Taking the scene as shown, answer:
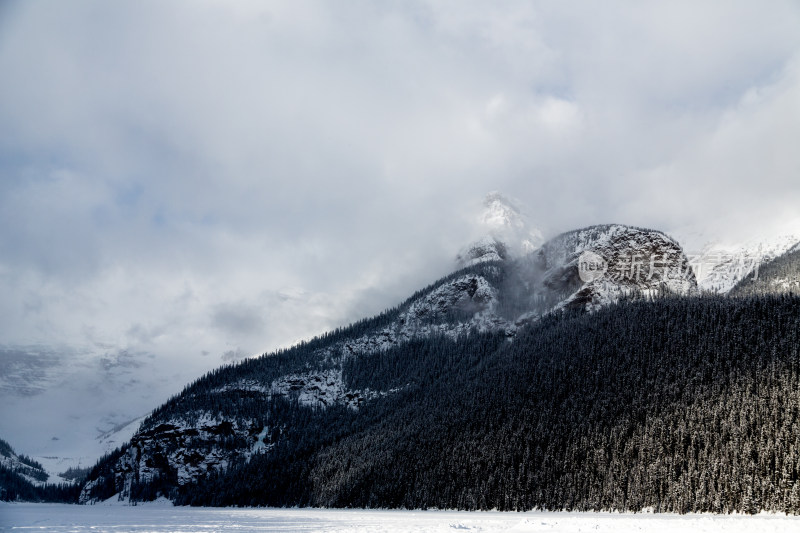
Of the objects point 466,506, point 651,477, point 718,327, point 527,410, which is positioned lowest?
point 466,506

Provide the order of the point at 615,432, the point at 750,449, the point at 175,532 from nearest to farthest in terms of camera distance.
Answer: the point at 175,532 < the point at 750,449 < the point at 615,432

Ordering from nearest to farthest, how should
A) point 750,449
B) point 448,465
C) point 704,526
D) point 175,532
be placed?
point 175,532, point 704,526, point 750,449, point 448,465

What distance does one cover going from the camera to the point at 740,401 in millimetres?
155375

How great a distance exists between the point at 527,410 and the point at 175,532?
136253 millimetres

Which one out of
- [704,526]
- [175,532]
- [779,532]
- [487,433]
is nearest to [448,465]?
[487,433]

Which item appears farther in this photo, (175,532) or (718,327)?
(718,327)

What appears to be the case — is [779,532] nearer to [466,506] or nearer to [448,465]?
[466,506]

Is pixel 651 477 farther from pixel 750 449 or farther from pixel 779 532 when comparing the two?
pixel 779 532

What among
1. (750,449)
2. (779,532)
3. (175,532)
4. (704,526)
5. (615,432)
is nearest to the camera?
(175,532)

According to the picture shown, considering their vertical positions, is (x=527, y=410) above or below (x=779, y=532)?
above

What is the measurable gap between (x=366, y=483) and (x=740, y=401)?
110 m

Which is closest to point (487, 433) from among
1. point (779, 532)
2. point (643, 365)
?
point (643, 365)

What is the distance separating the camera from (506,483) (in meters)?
163

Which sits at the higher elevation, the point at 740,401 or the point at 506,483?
the point at 740,401
